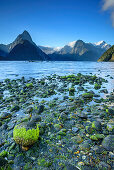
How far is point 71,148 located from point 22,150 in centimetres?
176

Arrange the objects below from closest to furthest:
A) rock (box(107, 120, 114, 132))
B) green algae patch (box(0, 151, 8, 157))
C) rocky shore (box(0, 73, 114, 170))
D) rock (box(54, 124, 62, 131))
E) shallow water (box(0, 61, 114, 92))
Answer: rocky shore (box(0, 73, 114, 170))
green algae patch (box(0, 151, 8, 157))
rock (box(107, 120, 114, 132))
rock (box(54, 124, 62, 131))
shallow water (box(0, 61, 114, 92))

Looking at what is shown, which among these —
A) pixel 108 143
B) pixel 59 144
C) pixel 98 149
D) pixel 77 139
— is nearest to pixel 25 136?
pixel 59 144

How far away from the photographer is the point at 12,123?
556cm

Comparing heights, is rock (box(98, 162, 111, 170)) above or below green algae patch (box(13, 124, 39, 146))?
below

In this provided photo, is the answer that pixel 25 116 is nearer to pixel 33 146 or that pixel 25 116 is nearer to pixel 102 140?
pixel 33 146

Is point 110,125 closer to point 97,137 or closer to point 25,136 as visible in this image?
point 97,137

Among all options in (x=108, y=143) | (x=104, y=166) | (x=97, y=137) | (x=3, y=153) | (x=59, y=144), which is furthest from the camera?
(x=97, y=137)

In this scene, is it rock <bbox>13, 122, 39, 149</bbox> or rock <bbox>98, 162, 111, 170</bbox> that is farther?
rock <bbox>13, 122, 39, 149</bbox>

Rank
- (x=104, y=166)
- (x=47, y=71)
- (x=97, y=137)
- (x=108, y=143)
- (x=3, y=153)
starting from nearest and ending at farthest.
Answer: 1. (x=104, y=166)
2. (x=3, y=153)
3. (x=108, y=143)
4. (x=97, y=137)
5. (x=47, y=71)

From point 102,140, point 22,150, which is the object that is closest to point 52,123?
point 22,150

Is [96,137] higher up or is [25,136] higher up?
[25,136]

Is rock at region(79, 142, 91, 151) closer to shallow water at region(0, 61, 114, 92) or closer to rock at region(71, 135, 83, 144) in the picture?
rock at region(71, 135, 83, 144)

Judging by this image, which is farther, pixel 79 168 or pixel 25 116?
pixel 25 116

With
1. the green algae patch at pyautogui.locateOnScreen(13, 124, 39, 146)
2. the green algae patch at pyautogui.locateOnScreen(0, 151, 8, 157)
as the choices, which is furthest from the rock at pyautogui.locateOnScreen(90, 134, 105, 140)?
the green algae patch at pyautogui.locateOnScreen(0, 151, 8, 157)
